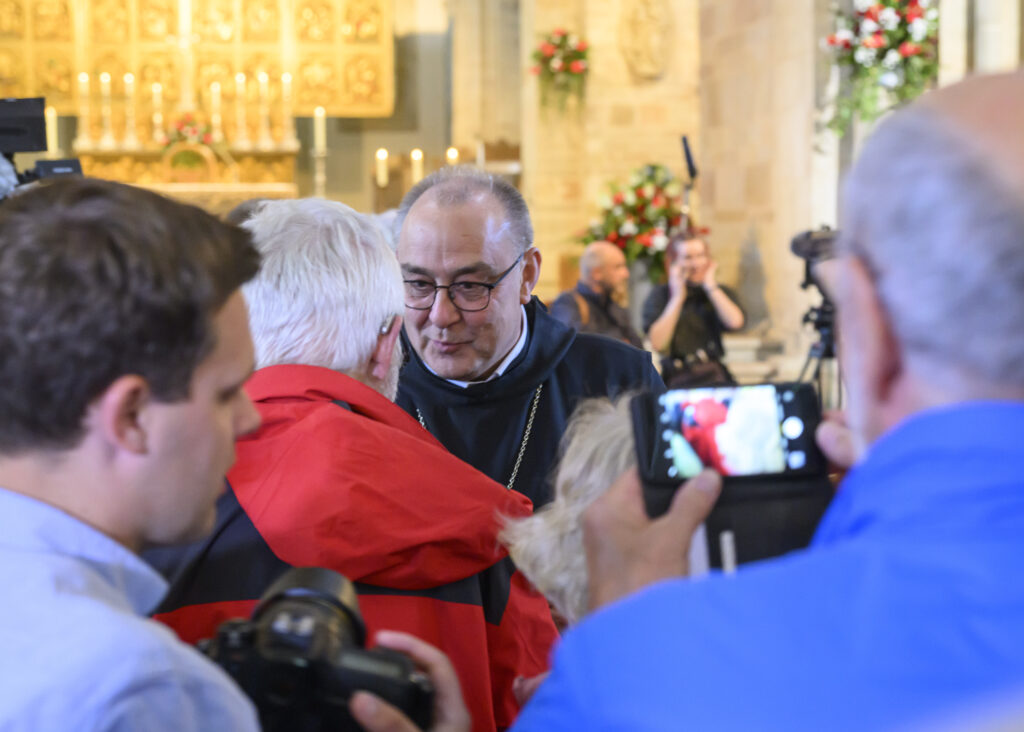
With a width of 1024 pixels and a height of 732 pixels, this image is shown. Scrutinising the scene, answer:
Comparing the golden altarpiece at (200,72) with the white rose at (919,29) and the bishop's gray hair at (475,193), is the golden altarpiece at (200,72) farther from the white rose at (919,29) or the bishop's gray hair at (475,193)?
the bishop's gray hair at (475,193)

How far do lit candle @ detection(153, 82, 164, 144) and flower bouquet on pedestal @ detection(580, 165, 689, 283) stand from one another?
421cm

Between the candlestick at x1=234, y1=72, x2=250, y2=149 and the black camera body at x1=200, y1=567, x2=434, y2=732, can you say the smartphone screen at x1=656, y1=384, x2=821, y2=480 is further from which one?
the candlestick at x1=234, y1=72, x2=250, y2=149

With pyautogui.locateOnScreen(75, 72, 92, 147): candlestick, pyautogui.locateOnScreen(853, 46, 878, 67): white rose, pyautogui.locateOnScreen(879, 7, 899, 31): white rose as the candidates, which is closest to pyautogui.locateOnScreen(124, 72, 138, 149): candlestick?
pyautogui.locateOnScreen(75, 72, 92, 147): candlestick

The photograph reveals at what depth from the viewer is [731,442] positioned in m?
0.98

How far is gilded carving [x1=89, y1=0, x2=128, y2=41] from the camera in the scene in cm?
1014

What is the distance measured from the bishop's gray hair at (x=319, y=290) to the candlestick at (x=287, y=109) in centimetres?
842

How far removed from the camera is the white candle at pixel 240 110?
9.73 meters

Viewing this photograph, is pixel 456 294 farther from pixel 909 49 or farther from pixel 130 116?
pixel 130 116

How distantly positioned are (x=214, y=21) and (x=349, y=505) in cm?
990

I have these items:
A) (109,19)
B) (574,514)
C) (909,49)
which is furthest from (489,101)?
(574,514)

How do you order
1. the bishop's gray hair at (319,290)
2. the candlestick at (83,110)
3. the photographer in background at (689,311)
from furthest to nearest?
the candlestick at (83,110)
the photographer in background at (689,311)
the bishop's gray hair at (319,290)

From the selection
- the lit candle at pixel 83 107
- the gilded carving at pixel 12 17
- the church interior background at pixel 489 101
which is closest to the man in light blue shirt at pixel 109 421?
the church interior background at pixel 489 101

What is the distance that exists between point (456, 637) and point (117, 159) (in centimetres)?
920

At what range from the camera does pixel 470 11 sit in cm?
1123
